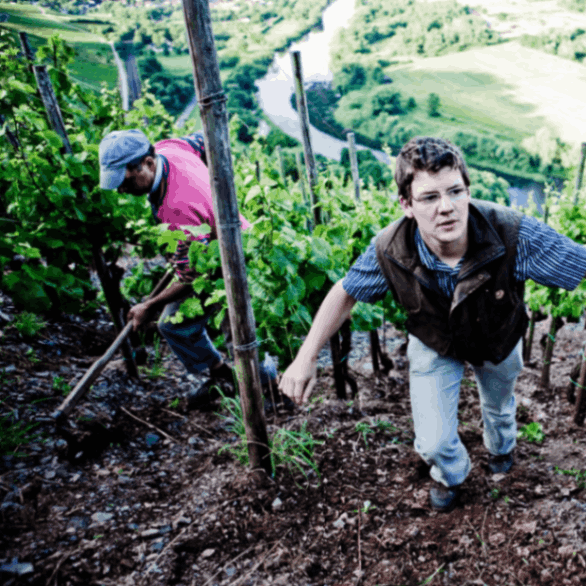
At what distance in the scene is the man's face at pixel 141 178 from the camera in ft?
9.25

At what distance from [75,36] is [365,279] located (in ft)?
15.7

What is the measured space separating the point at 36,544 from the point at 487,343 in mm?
2194

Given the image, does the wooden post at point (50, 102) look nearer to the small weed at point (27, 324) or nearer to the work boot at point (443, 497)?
the small weed at point (27, 324)

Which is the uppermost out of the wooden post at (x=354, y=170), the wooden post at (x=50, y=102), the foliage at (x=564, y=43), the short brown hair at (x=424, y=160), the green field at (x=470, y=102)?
the wooden post at (x=50, y=102)

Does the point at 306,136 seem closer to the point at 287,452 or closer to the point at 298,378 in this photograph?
the point at 298,378

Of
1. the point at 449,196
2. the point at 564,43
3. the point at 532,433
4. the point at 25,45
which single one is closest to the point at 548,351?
the point at 532,433

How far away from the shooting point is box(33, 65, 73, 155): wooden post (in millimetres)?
3025

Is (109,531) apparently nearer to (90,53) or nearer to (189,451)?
(189,451)

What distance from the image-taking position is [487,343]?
194 cm

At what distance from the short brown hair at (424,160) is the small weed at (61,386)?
107 inches

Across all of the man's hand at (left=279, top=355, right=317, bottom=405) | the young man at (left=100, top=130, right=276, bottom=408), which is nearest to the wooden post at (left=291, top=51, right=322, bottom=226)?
the young man at (left=100, top=130, right=276, bottom=408)

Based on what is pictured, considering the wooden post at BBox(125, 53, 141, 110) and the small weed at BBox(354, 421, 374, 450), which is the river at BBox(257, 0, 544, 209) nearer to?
the wooden post at BBox(125, 53, 141, 110)

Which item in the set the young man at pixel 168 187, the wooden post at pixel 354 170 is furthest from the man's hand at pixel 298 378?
the wooden post at pixel 354 170

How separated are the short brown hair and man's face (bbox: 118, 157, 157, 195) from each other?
1.64m
